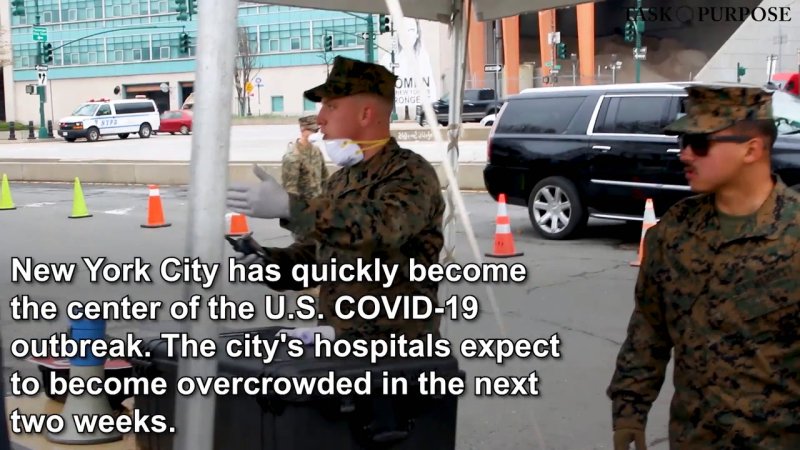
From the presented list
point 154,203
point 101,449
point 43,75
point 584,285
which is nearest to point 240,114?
point 43,75

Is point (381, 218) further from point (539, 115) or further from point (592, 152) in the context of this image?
point (539, 115)

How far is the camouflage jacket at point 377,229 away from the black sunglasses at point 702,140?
80 centimetres

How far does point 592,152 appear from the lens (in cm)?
1195

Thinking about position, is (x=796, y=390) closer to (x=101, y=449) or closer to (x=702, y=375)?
(x=702, y=375)

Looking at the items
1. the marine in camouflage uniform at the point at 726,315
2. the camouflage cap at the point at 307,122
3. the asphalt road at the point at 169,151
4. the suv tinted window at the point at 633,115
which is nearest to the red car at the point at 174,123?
the asphalt road at the point at 169,151

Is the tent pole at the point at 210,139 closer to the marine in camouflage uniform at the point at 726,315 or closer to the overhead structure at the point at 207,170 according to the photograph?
the overhead structure at the point at 207,170

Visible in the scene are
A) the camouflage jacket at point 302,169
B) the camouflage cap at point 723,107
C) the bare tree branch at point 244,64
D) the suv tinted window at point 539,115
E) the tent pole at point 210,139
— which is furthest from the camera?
the bare tree branch at point 244,64

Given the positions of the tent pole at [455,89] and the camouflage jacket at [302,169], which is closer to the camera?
the tent pole at [455,89]

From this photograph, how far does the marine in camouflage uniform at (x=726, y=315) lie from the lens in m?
2.55

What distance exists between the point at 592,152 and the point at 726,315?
31.3 ft

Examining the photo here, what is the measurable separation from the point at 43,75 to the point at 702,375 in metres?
51.6

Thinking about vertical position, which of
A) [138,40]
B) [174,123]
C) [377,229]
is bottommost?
[174,123]

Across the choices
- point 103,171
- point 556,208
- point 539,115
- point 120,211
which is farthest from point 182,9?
point 556,208

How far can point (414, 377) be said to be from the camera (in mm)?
2971
